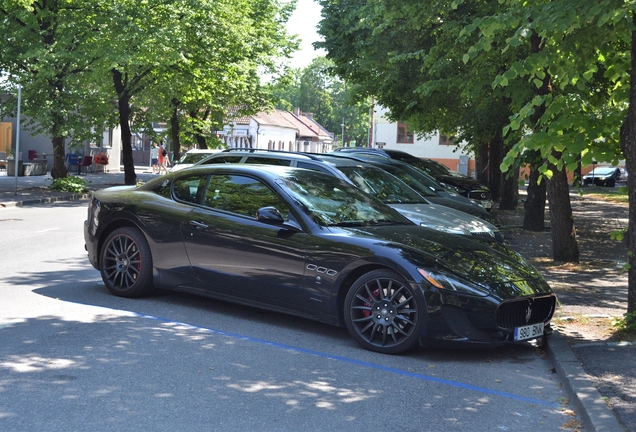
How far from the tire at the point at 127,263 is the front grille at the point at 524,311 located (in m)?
3.65

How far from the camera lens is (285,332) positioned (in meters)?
8.00

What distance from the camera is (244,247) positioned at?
8156mm

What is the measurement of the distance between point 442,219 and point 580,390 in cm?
655

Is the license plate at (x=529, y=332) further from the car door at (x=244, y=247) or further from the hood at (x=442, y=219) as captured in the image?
the hood at (x=442, y=219)

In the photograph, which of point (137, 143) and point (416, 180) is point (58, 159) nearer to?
point (416, 180)

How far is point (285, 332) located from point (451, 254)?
65.4 inches

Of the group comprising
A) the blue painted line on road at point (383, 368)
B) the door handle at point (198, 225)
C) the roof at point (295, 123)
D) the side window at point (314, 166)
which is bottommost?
the blue painted line on road at point (383, 368)

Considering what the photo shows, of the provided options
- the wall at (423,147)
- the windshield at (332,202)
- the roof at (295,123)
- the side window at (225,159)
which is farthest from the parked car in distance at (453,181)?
the roof at (295,123)

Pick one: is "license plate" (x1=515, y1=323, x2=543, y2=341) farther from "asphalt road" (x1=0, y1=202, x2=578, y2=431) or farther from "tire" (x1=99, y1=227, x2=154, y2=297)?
"tire" (x1=99, y1=227, x2=154, y2=297)

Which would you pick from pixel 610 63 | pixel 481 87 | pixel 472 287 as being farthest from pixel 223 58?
pixel 472 287

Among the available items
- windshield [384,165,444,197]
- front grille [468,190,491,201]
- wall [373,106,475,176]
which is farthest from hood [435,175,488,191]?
wall [373,106,475,176]

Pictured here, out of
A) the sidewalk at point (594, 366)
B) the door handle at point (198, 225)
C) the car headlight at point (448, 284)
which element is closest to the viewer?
the sidewalk at point (594, 366)

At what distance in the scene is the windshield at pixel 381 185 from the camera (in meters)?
13.2

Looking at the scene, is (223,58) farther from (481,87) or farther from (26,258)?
(26,258)
